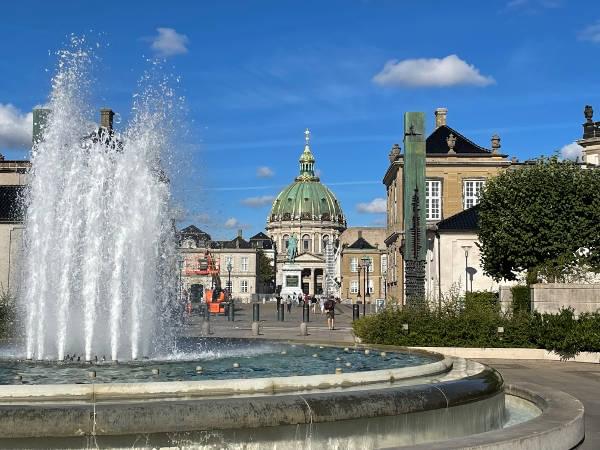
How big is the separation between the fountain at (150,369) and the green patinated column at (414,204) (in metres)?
9.92

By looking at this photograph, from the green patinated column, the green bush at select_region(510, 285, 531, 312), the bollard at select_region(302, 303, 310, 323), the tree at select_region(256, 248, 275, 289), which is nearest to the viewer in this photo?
the green bush at select_region(510, 285, 531, 312)

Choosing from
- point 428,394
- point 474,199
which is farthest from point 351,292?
point 428,394

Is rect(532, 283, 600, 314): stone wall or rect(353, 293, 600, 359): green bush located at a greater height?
rect(532, 283, 600, 314): stone wall

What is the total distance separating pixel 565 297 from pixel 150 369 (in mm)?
14586

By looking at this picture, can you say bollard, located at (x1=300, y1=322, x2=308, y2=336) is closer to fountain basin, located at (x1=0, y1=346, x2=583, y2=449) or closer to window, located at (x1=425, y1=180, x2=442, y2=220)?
fountain basin, located at (x1=0, y1=346, x2=583, y2=449)

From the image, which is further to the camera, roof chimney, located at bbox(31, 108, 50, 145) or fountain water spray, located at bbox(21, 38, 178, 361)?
roof chimney, located at bbox(31, 108, 50, 145)

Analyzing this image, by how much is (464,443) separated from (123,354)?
837 cm

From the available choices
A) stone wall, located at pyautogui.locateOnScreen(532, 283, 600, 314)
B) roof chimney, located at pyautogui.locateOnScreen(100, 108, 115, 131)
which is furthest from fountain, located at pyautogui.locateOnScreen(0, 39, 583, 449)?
roof chimney, located at pyautogui.locateOnScreen(100, 108, 115, 131)

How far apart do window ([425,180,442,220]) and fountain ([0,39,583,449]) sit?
1819 inches

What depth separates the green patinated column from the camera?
26500 millimetres

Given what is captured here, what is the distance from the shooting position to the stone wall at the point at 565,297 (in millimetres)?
21766

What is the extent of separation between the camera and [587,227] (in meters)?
35.8

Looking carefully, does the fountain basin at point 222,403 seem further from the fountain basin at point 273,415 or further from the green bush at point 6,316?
the green bush at point 6,316

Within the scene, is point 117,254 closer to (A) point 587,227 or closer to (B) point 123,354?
(B) point 123,354
